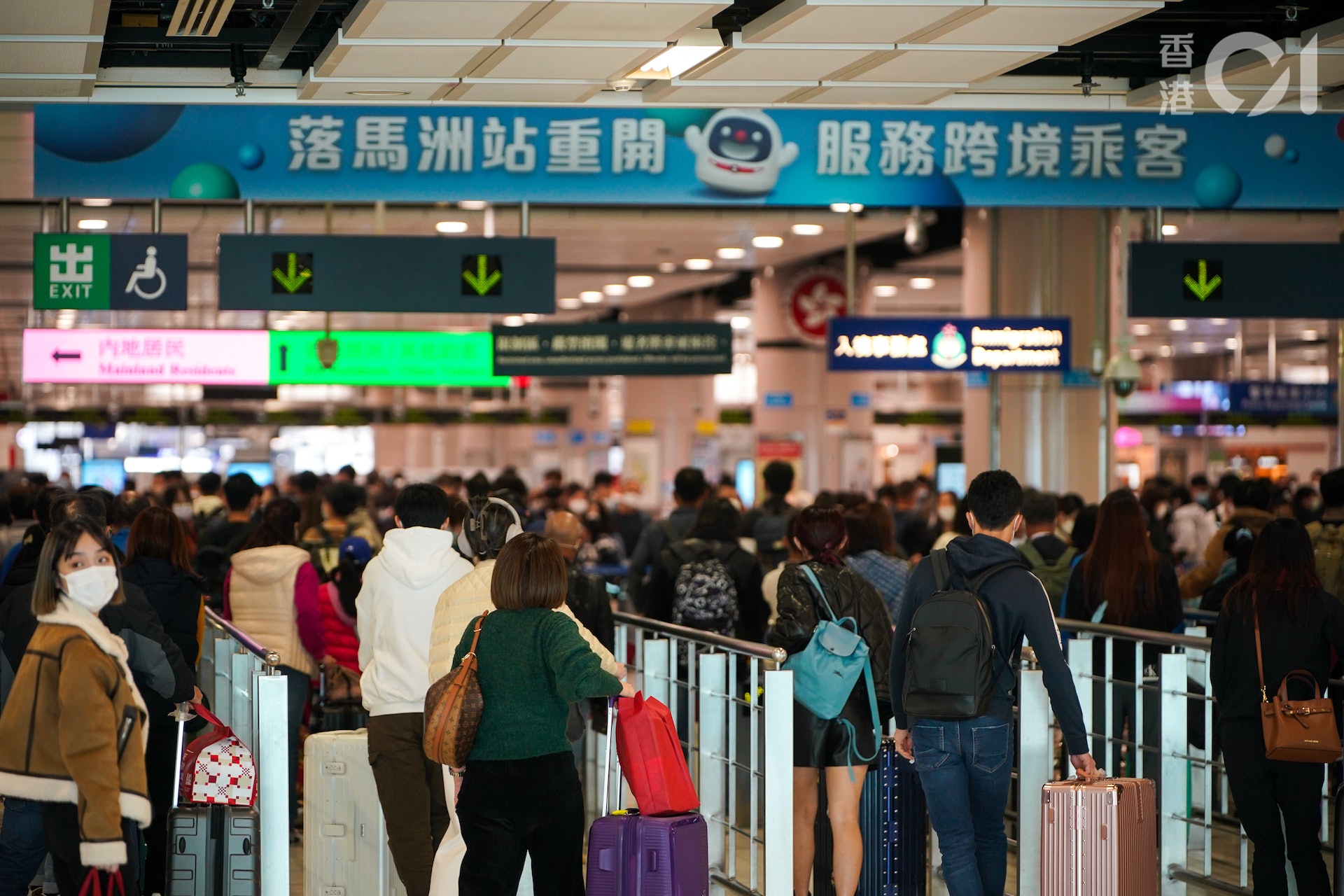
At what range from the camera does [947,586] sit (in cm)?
472

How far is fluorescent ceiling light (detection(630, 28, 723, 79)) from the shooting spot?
6.15 meters

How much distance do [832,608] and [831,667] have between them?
21 centimetres

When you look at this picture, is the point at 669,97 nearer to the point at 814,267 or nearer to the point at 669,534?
the point at 669,534

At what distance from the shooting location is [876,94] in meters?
6.94

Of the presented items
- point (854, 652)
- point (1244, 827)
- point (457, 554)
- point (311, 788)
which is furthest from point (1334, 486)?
point (311, 788)

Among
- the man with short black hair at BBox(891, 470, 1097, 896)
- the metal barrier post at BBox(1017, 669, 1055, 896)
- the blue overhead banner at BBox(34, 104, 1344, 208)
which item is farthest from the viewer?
the blue overhead banner at BBox(34, 104, 1344, 208)

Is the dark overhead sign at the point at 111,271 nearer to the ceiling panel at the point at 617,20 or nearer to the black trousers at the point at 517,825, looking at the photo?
the ceiling panel at the point at 617,20

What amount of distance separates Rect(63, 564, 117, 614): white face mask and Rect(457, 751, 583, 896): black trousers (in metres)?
1.07

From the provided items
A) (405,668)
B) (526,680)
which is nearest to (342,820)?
(405,668)

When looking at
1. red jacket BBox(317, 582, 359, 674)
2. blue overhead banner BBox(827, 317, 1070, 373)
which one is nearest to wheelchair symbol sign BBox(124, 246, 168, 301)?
red jacket BBox(317, 582, 359, 674)

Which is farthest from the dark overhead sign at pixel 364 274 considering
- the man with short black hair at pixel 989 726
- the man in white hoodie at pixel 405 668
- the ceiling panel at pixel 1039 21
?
the man with short black hair at pixel 989 726

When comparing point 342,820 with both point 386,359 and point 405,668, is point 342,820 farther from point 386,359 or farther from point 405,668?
point 386,359

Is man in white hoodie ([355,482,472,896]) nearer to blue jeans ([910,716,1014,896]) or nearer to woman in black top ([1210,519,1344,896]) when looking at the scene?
blue jeans ([910,716,1014,896])

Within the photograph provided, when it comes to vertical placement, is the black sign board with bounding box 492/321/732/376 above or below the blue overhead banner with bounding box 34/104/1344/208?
below
